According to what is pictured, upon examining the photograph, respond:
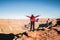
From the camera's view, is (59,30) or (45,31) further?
(45,31)

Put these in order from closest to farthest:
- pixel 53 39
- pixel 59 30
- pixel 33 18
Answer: pixel 53 39
pixel 59 30
pixel 33 18

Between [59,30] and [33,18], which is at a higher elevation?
[33,18]

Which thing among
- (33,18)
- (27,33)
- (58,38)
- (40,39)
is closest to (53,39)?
(58,38)

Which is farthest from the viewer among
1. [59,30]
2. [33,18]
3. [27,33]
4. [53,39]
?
[33,18]

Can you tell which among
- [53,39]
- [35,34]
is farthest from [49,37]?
[35,34]

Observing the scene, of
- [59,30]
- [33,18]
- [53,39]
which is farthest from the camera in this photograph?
[33,18]

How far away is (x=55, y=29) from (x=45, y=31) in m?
1.39

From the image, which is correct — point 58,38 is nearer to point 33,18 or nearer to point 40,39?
point 40,39

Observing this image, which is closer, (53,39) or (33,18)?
(53,39)

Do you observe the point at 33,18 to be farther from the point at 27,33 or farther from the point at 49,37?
the point at 49,37

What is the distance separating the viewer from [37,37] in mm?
15539

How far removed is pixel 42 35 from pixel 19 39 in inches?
121

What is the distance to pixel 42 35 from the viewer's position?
15742 millimetres

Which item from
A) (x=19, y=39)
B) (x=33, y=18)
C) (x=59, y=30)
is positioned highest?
(x=33, y=18)
